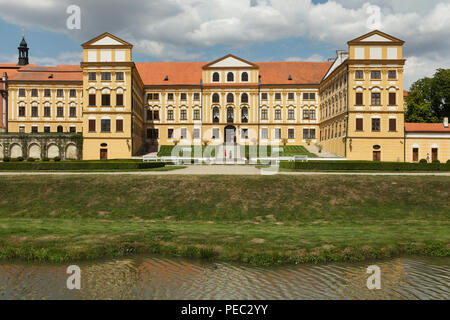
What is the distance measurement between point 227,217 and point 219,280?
851cm

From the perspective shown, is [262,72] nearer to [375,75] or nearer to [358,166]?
[375,75]

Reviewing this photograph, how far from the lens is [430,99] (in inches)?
2566

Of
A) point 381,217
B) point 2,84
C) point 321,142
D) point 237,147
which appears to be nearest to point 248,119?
point 237,147

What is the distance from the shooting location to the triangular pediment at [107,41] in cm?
5438

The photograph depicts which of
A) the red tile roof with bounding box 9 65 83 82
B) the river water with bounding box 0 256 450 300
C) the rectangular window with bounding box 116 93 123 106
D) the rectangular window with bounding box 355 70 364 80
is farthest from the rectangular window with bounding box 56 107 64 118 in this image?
the river water with bounding box 0 256 450 300

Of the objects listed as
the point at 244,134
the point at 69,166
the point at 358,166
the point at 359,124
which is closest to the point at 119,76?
the point at 244,134

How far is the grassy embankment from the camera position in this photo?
1273 centimetres

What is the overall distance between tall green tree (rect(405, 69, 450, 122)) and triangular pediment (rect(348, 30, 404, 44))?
55.1 feet

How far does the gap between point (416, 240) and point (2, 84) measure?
74.4m

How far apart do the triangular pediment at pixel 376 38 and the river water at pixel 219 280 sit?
44.4 m

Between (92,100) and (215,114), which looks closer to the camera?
(92,100)

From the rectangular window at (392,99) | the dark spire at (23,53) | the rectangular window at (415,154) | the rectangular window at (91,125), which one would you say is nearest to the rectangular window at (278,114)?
the rectangular window at (392,99)
